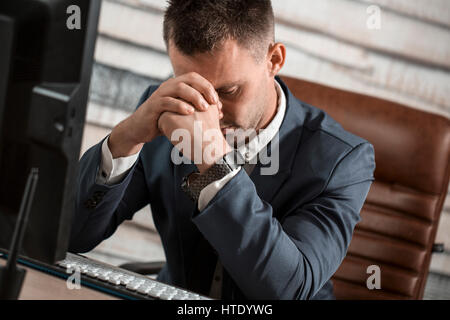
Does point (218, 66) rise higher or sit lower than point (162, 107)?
higher

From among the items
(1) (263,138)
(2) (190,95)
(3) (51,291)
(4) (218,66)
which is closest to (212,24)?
(4) (218,66)

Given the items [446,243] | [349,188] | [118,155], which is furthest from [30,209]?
[446,243]

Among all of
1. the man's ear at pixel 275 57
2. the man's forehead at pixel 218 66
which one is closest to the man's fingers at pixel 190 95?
the man's forehead at pixel 218 66

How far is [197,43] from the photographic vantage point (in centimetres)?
100

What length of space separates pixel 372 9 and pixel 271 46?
0.76 meters

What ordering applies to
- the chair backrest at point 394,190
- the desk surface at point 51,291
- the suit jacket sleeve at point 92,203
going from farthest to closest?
the chair backrest at point 394,190, the suit jacket sleeve at point 92,203, the desk surface at point 51,291

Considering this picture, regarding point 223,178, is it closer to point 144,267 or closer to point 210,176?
point 210,176

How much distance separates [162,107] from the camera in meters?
0.92

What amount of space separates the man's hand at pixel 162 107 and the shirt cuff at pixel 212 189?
153 mm

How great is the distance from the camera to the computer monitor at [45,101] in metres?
0.58

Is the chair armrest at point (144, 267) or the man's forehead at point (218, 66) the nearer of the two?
the man's forehead at point (218, 66)

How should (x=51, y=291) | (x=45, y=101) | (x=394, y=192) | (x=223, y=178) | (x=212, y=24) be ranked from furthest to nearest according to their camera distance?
(x=394, y=192)
(x=212, y=24)
(x=223, y=178)
(x=51, y=291)
(x=45, y=101)

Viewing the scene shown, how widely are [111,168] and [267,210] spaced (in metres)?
0.37

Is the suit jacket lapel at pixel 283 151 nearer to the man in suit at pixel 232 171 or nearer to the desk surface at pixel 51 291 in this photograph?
the man in suit at pixel 232 171
